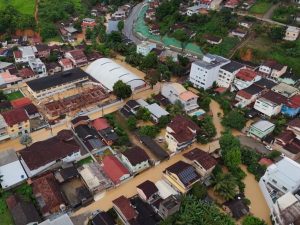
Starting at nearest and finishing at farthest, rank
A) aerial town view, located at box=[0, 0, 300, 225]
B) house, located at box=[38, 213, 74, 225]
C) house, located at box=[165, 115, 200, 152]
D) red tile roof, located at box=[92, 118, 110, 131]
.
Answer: house, located at box=[38, 213, 74, 225], aerial town view, located at box=[0, 0, 300, 225], house, located at box=[165, 115, 200, 152], red tile roof, located at box=[92, 118, 110, 131]

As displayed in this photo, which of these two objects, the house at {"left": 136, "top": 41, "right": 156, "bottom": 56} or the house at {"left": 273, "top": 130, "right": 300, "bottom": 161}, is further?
the house at {"left": 136, "top": 41, "right": 156, "bottom": 56}

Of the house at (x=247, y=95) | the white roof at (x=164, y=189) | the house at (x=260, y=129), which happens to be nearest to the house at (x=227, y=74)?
the house at (x=247, y=95)

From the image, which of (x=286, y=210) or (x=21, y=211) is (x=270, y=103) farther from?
(x=21, y=211)

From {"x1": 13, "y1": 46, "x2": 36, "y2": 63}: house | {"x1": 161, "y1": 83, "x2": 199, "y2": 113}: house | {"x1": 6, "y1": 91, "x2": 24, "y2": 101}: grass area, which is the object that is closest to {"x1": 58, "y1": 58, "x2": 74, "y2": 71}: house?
{"x1": 13, "y1": 46, "x2": 36, "y2": 63}: house

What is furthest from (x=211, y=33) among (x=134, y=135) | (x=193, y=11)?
(x=134, y=135)

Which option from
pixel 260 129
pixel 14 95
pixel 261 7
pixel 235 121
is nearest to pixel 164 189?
pixel 235 121

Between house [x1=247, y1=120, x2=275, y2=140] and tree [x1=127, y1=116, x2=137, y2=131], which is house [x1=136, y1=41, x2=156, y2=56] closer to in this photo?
tree [x1=127, y1=116, x2=137, y2=131]

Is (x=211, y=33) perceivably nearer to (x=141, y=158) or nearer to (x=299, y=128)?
(x=299, y=128)
